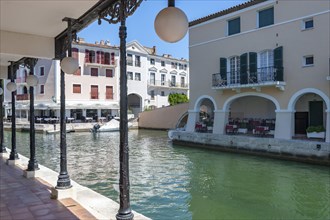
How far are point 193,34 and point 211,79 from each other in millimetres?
3803

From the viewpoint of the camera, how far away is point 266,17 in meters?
17.8

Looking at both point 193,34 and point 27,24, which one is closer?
point 27,24

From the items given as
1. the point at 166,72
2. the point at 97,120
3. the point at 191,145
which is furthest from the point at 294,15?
the point at 166,72

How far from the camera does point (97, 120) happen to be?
37.6 m

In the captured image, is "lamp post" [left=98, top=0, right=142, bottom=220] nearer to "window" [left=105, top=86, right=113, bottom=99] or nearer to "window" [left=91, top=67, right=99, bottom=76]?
"window" [left=91, top=67, right=99, bottom=76]

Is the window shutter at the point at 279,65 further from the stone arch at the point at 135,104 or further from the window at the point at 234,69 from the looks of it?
the stone arch at the point at 135,104

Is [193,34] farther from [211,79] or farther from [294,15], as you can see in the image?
[294,15]

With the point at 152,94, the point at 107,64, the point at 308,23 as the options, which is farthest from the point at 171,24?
the point at 152,94

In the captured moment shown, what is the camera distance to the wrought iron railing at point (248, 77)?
1697cm

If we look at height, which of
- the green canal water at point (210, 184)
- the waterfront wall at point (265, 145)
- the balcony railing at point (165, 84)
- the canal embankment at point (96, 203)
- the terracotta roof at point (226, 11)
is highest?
the terracotta roof at point (226, 11)

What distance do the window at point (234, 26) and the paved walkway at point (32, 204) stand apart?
51.9 feet

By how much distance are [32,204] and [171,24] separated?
4088 millimetres

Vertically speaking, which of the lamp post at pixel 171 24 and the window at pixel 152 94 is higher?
the window at pixel 152 94

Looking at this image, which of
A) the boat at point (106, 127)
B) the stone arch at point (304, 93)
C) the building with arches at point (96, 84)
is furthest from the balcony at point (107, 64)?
the stone arch at point (304, 93)
